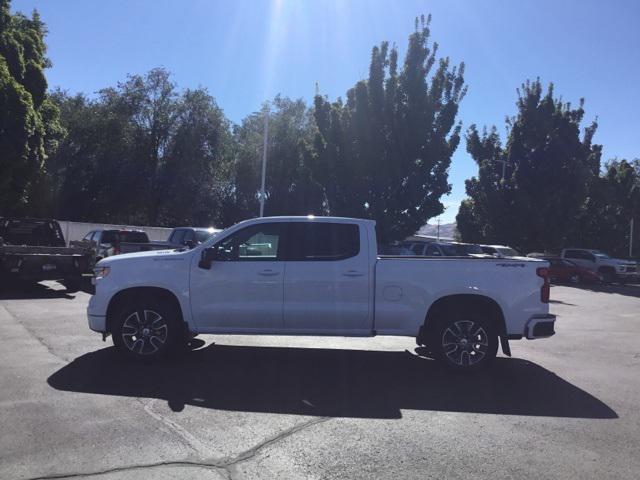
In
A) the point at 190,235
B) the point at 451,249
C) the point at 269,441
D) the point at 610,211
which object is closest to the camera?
the point at 269,441

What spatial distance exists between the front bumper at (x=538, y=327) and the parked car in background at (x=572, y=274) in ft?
76.0

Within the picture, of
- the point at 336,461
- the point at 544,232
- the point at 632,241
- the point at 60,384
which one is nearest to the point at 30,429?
the point at 60,384

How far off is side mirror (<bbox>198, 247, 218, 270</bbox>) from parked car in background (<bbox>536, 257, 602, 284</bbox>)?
24952 mm

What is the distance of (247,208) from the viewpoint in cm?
4194

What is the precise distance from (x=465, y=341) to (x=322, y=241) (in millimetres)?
2248

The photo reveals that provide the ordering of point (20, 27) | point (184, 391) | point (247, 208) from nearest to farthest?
point (184, 391)
point (20, 27)
point (247, 208)

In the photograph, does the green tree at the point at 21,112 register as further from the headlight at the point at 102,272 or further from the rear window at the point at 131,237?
the headlight at the point at 102,272

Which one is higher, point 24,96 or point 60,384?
point 24,96

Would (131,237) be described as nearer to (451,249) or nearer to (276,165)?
(451,249)

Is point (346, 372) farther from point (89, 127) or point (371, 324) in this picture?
point (89, 127)

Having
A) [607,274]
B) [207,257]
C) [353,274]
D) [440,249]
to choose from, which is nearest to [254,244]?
[207,257]

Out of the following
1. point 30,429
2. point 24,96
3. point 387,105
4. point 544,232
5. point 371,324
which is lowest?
point 30,429

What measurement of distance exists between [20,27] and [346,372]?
22013 mm

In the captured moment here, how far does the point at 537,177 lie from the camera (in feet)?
112
